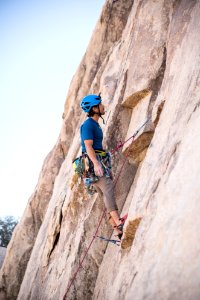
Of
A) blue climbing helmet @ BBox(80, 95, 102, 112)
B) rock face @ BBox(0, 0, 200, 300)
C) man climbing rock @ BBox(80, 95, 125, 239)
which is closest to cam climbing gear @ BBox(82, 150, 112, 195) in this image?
man climbing rock @ BBox(80, 95, 125, 239)

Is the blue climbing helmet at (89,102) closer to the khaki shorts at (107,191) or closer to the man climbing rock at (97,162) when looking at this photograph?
the man climbing rock at (97,162)

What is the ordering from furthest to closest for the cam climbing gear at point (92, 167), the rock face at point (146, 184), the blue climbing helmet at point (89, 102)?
the blue climbing helmet at point (89, 102), the cam climbing gear at point (92, 167), the rock face at point (146, 184)

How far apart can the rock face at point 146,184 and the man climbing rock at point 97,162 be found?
20.6 inches

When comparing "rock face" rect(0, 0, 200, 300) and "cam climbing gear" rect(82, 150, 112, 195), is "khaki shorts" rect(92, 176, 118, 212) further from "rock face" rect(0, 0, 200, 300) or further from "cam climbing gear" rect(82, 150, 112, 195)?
"rock face" rect(0, 0, 200, 300)

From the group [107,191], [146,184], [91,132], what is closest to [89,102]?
[91,132]

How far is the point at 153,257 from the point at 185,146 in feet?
4.47

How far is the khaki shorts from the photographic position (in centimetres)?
546

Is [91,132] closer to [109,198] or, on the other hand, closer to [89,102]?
[89,102]

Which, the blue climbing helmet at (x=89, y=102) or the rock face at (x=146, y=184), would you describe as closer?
the rock face at (x=146, y=184)

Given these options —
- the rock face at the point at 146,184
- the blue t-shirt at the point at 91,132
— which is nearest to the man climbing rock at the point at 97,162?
the blue t-shirt at the point at 91,132

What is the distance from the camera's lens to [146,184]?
4582mm

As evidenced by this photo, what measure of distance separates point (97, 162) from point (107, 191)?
59cm

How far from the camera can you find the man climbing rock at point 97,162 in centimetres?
545

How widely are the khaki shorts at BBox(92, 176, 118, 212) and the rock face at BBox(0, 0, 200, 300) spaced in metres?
0.48
